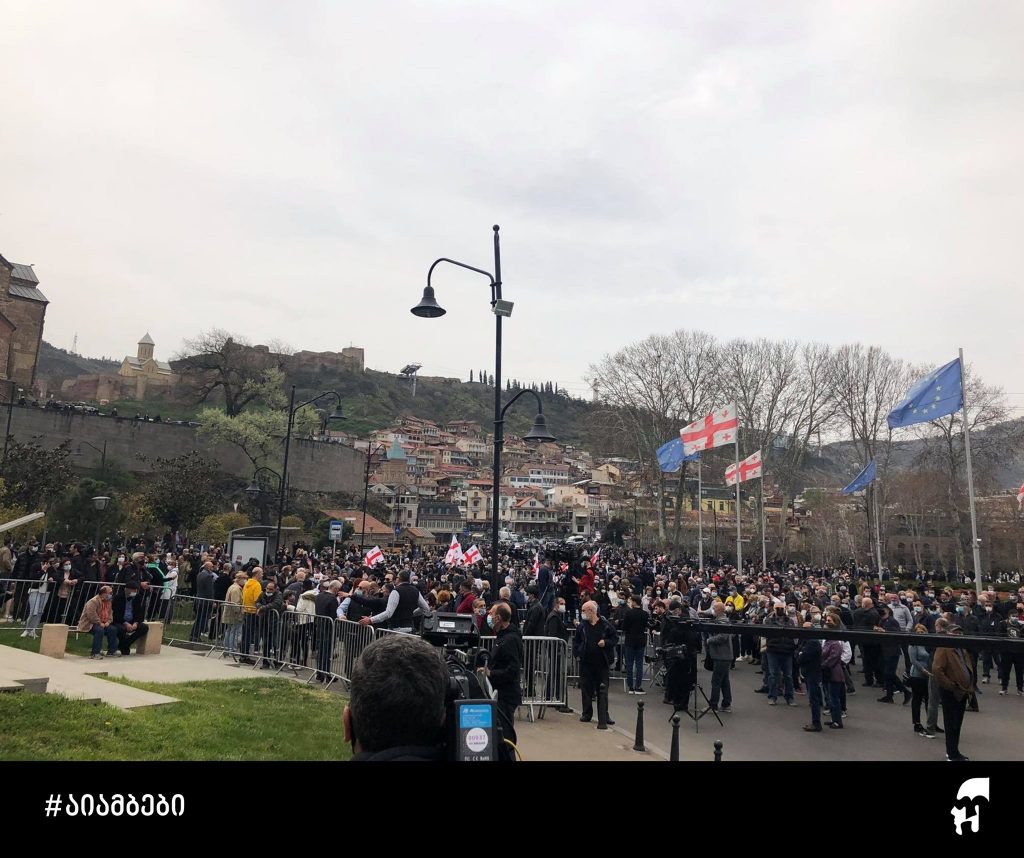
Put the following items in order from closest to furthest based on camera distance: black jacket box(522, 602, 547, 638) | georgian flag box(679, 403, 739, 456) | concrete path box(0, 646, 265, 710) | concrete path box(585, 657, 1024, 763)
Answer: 1. concrete path box(0, 646, 265, 710)
2. concrete path box(585, 657, 1024, 763)
3. black jacket box(522, 602, 547, 638)
4. georgian flag box(679, 403, 739, 456)

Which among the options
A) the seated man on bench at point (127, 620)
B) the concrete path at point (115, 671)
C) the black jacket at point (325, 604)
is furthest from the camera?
the seated man on bench at point (127, 620)

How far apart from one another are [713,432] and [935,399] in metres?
9.74

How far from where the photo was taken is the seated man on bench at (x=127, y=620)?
478 inches

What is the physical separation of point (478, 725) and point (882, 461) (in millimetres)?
54278

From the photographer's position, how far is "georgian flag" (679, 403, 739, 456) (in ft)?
88.8

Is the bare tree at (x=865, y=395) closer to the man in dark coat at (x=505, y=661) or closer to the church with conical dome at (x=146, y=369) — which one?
the man in dark coat at (x=505, y=661)

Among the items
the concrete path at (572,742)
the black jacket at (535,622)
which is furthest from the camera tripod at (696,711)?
the black jacket at (535,622)

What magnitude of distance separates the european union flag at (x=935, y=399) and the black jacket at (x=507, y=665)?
15.8 metres

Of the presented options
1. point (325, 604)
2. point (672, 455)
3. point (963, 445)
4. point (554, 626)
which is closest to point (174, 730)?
point (325, 604)

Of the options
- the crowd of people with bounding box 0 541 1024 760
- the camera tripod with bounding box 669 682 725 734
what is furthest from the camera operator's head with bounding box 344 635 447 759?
the camera tripod with bounding box 669 682 725 734

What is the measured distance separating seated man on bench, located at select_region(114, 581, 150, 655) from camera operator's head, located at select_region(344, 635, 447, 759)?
11824mm

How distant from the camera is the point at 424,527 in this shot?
333 ft

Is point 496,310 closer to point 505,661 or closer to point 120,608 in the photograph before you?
point 505,661

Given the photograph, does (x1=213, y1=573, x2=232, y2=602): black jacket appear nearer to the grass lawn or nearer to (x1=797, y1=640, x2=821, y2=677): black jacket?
the grass lawn
